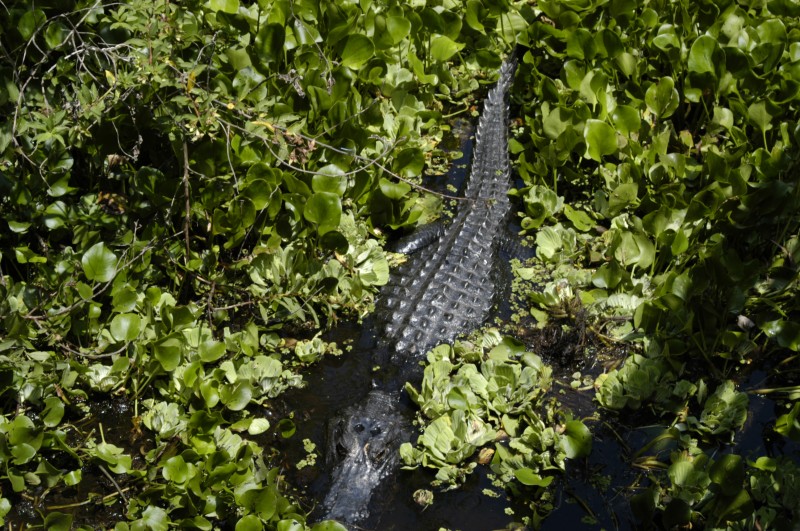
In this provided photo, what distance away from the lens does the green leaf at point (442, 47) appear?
4.49m

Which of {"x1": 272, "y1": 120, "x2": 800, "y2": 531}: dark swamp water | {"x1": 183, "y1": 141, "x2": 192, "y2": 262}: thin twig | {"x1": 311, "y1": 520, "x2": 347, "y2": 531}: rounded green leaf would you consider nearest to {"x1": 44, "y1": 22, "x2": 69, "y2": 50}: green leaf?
{"x1": 183, "y1": 141, "x2": 192, "y2": 262}: thin twig

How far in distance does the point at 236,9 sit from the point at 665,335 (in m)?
2.37

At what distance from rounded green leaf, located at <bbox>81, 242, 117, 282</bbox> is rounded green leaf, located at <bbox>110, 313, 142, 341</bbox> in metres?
0.15

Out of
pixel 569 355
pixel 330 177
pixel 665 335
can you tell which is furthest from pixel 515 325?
pixel 330 177

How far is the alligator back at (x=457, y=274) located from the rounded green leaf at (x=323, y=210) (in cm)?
47

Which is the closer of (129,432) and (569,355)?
(129,432)

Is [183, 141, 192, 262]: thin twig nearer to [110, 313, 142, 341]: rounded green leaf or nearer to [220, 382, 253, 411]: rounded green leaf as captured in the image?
[110, 313, 142, 341]: rounded green leaf

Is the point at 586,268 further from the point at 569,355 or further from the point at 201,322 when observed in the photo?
the point at 201,322

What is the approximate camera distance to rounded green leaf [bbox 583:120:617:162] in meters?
3.77

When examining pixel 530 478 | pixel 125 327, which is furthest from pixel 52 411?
pixel 530 478

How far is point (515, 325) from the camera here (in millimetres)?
3521

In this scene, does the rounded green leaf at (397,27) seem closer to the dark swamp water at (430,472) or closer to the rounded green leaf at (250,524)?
the dark swamp water at (430,472)

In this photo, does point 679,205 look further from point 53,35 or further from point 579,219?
point 53,35

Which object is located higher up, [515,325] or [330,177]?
[330,177]
